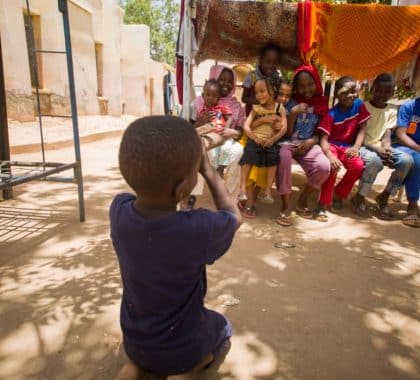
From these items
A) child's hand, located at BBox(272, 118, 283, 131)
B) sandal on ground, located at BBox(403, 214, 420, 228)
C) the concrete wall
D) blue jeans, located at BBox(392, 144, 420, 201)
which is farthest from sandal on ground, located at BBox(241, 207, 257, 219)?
the concrete wall

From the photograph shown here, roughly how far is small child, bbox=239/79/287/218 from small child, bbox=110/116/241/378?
219 centimetres

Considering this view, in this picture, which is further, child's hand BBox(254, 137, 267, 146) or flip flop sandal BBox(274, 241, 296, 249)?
child's hand BBox(254, 137, 267, 146)

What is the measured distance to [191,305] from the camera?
1.18 m

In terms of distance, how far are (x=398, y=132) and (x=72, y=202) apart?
3.58 meters

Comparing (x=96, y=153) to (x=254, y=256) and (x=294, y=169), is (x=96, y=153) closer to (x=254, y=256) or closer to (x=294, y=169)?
(x=294, y=169)

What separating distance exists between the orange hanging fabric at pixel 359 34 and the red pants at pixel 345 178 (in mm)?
1023

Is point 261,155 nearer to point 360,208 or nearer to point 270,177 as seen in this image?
point 270,177

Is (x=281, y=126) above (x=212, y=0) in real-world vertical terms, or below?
below

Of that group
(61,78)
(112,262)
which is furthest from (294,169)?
(61,78)

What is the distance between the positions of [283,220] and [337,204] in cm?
85

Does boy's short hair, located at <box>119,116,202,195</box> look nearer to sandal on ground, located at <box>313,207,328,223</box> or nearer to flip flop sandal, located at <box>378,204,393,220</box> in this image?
sandal on ground, located at <box>313,207,328,223</box>

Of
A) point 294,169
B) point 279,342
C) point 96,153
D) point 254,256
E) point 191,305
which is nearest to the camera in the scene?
point 191,305

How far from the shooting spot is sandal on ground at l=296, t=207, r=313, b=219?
3.47 m

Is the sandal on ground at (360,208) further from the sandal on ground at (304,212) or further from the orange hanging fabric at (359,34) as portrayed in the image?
the orange hanging fabric at (359,34)
